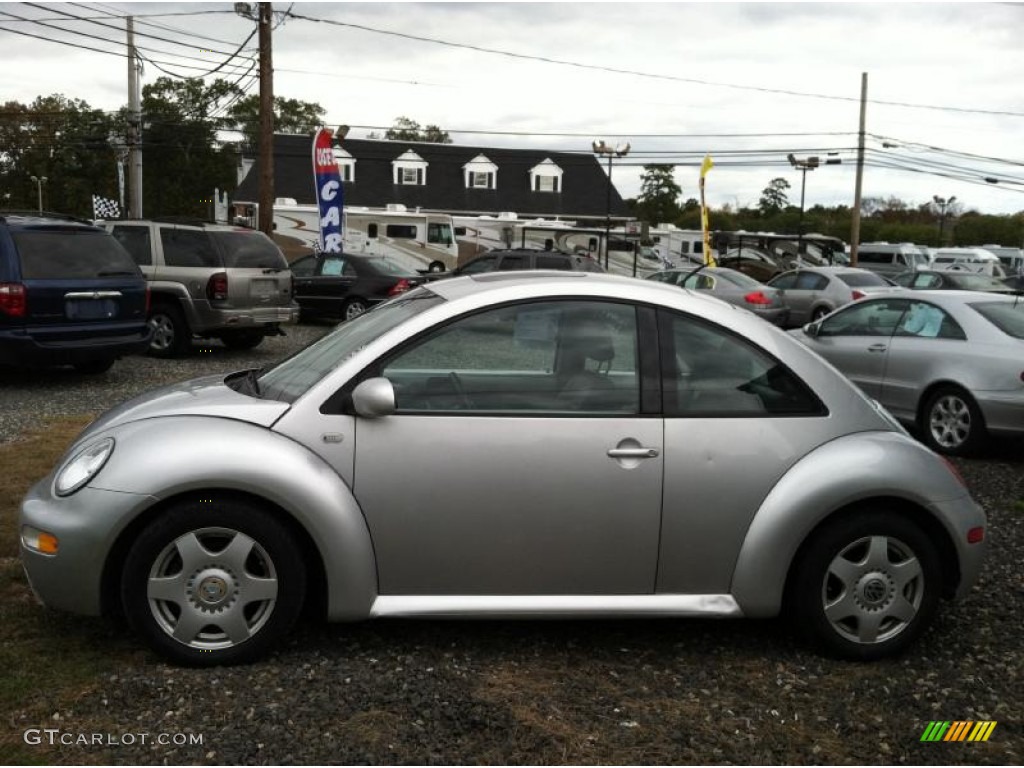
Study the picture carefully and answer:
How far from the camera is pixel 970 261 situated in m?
41.7

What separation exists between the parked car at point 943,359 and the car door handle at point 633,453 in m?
5.34

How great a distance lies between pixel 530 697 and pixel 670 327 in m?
1.55

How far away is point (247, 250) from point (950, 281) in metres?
16.5

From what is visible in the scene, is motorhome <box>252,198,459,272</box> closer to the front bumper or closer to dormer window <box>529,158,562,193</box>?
dormer window <box>529,158,562,193</box>

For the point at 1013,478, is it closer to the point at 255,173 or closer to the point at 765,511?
the point at 765,511

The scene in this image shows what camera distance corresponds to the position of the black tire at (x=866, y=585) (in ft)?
12.7

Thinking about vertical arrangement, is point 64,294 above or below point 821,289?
below

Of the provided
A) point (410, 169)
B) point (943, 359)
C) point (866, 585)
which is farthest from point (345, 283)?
point (410, 169)

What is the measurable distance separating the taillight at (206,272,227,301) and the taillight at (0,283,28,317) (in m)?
3.68

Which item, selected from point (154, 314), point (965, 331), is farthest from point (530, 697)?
point (154, 314)

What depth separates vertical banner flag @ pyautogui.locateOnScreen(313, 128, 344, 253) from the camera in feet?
74.4

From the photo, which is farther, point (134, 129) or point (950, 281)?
point (134, 129)

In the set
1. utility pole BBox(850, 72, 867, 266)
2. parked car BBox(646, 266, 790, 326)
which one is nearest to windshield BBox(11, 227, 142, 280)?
parked car BBox(646, 266, 790, 326)

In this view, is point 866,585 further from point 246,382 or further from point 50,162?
point 50,162
